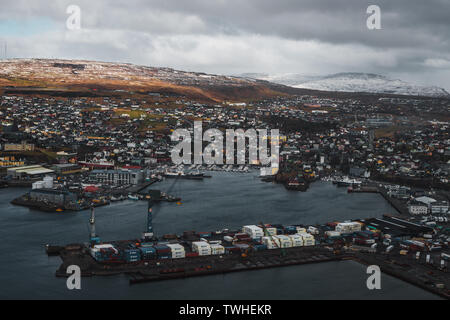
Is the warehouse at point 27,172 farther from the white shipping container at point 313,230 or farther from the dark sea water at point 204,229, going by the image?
the white shipping container at point 313,230

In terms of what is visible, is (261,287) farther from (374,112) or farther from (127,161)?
(374,112)

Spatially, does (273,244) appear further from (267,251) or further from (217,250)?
(217,250)

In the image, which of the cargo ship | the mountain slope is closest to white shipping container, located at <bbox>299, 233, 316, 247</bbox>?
the cargo ship

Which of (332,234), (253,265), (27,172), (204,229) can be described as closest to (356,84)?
(27,172)

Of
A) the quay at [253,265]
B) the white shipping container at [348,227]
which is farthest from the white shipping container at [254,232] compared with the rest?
the white shipping container at [348,227]

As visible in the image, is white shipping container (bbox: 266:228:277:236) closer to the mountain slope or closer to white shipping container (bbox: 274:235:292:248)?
white shipping container (bbox: 274:235:292:248)

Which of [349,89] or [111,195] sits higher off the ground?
[349,89]

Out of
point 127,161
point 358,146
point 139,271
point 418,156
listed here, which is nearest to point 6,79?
point 127,161
